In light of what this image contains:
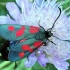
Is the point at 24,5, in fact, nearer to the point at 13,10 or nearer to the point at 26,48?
the point at 13,10

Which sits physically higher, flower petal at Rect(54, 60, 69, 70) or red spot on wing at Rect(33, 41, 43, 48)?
red spot on wing at Rect(33, 41, 43, 48)

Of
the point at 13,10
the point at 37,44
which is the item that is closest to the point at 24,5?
the point at 13,10

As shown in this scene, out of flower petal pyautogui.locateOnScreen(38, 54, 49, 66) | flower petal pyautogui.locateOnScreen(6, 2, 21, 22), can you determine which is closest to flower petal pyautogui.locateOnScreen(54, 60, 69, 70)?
flower petal pyautogui.locateOnScreen(38, 54, 49, 66)

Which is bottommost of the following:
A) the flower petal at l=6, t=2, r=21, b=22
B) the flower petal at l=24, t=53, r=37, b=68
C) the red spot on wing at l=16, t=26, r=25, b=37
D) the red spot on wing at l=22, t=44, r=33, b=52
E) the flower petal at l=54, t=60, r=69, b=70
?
the flower petal at l=54, t=60, r=69, b=70

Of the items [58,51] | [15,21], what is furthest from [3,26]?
[58,51]

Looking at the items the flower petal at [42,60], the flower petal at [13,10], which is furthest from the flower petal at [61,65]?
the flower petal at [13,10]

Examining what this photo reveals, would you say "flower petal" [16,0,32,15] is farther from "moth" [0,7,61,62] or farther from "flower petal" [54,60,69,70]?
"flower petal" [54,60,69,70]

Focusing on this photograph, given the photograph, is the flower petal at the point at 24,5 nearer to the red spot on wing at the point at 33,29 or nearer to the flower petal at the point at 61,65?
the red spot on wing at the point at 33,29
